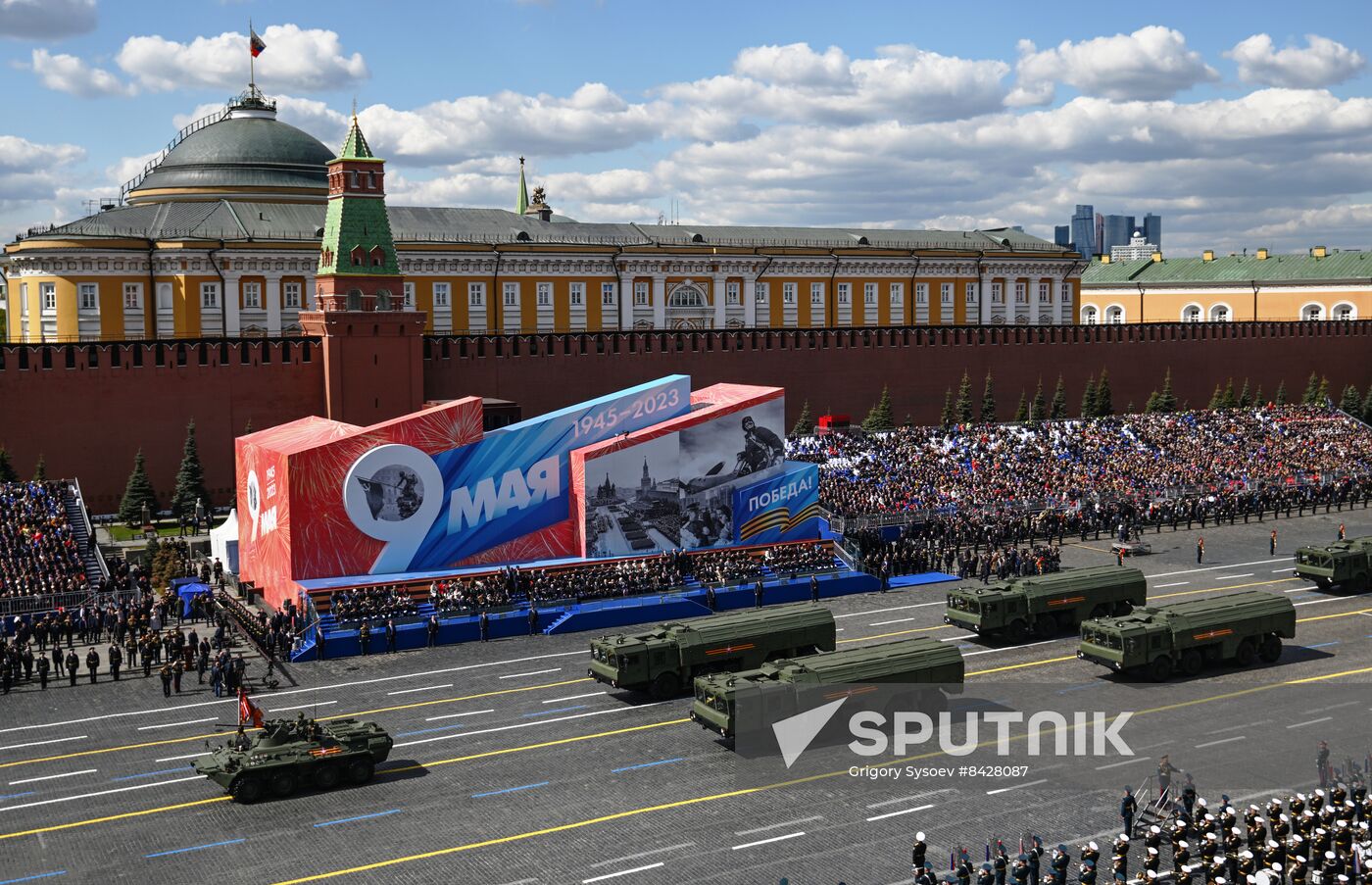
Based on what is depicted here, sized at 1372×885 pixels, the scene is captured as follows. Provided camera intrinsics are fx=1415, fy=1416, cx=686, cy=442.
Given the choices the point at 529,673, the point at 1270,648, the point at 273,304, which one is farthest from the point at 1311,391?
the point at 529,673

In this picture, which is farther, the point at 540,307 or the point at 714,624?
the point at 540,307

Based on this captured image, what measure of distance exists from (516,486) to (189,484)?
1294cm

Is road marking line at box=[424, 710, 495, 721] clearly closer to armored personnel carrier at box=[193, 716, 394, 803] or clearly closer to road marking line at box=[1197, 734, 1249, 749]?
armored personnel carrier at box=[193, 716, 394, 803]

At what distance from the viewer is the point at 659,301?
68.2 meters

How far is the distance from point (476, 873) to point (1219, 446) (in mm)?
43563

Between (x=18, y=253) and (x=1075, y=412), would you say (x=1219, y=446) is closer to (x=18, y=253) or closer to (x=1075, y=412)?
(x=1075, y=412)

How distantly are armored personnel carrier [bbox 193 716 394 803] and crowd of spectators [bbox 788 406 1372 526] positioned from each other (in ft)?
74.9

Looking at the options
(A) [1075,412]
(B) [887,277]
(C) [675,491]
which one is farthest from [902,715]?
(B) [887,277]

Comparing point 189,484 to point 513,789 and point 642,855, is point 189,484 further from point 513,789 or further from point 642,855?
point 642,855

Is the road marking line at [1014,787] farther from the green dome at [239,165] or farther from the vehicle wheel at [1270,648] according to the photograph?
the green dome at [239,165]

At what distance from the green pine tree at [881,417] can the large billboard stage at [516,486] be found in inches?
740

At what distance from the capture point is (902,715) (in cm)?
2483

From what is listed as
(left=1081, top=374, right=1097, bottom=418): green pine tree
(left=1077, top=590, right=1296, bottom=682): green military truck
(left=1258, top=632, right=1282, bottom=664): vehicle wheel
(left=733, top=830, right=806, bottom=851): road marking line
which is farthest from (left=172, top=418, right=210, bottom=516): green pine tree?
(left=1081, top=374, right=1097, bottom=418): green pine tree

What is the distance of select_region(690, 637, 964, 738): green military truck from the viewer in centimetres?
2358
